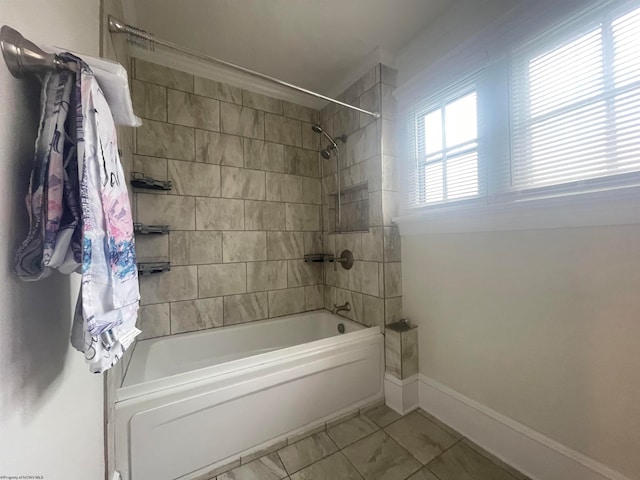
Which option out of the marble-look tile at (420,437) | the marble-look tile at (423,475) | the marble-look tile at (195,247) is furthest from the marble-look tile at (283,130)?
the marble-look tile at (423,475)

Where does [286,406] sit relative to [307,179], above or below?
below

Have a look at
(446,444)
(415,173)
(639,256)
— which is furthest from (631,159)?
(446,444)

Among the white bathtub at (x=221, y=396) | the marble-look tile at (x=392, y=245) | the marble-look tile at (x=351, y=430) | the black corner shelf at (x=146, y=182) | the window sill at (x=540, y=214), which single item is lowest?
the marble-look tile at (x=351, y=430)

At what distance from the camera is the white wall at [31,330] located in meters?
0.46

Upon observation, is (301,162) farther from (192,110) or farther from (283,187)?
(192,110)

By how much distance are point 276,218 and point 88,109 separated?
1857 millimetres

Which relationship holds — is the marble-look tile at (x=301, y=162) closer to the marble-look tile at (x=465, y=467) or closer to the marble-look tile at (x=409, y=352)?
the marble-look tile at (x=409, y=352)

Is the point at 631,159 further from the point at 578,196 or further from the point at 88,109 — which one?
the point at 88,109

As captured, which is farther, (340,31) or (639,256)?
(340,31)

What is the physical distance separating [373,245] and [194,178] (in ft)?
5.13

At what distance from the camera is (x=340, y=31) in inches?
67.7

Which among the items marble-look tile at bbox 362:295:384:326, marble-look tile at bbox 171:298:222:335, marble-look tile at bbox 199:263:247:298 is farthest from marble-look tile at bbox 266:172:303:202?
marble-look tile at bbox 362:295:384:326

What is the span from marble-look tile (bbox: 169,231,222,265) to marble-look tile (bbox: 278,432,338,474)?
1441 millimetres

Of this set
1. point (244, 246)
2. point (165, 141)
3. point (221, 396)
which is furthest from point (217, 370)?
point (165, 141)
